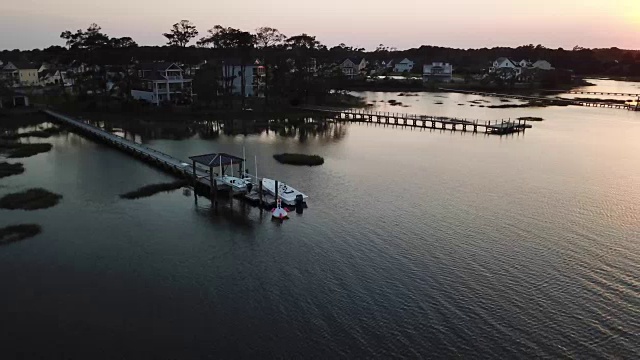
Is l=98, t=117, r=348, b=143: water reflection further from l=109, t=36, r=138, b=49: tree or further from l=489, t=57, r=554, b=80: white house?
l=489, t=57, r=554, b=80: white house

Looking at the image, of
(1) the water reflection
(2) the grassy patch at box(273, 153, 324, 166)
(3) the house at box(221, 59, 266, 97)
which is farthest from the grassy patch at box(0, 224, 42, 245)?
(3) the house at box(221, 59, 266, 97)


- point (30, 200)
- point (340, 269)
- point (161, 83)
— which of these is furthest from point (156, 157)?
point (161, 83)

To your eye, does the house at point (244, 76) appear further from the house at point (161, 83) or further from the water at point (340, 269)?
the water at point (340, 269)

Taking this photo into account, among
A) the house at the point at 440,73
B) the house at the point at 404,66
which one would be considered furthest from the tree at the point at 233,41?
the house at the point at 404,66

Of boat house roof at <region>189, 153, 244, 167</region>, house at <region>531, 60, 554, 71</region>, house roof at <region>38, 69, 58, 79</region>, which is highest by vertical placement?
house at <region>531, 60, 554, 71</region>

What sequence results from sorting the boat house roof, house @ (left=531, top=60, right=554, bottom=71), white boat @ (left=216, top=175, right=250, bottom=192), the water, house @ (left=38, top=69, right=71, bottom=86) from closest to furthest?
1. the water
2. the boat house roof
3. white boat @ (left=216, top=175, right=250, bottom=192)
4. house @ (left=38, top=69, right=71, bottom=86)
5. house @ (left=531, top=60, right=554, bottom=71)

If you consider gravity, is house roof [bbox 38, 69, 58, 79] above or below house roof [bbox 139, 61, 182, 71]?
below

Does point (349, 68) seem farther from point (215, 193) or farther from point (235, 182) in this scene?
point (215, 193)
